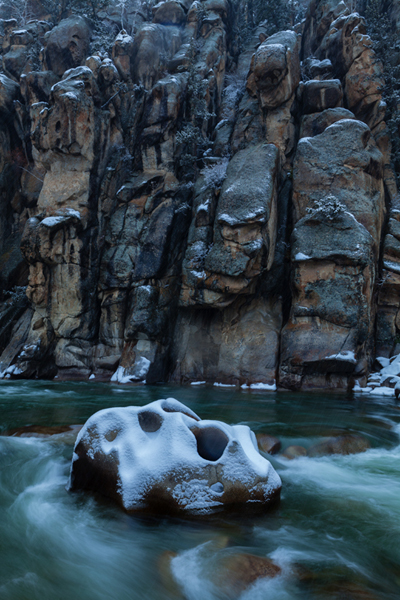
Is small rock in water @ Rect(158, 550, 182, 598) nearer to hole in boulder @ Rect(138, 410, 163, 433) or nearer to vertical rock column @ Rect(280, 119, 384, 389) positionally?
hole in boulder @ Rect(138, 410, 163, 433)

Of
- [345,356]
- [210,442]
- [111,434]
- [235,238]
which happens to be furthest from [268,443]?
[235,238]

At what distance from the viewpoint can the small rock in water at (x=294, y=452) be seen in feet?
21.0

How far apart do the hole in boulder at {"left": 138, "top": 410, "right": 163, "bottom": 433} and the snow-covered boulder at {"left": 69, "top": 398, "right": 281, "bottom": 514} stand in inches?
1.0

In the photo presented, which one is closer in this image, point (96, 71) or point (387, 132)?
point (387, 132)

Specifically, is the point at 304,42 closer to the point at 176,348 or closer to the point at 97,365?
the point at 176,348

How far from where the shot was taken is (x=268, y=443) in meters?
6.72

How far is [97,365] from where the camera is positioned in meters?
17.7

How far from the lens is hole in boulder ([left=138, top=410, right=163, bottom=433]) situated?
16.7ft

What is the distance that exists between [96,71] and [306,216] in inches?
616

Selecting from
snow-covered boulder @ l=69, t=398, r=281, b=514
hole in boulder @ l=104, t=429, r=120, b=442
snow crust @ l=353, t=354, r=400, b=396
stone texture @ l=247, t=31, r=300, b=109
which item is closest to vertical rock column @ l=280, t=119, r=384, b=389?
snow crust @ l=353, t=354, r=400, b=396

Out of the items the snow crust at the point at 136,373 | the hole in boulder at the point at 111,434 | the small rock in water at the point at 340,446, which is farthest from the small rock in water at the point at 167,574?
the snow crust at the point at 136,373

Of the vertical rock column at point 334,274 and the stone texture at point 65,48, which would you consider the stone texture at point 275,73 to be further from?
the stone texture at point 65,48

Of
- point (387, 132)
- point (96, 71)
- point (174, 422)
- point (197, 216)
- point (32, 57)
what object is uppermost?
point (32, 57)

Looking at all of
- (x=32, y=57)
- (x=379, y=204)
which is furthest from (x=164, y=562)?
(x=32, y=57)
